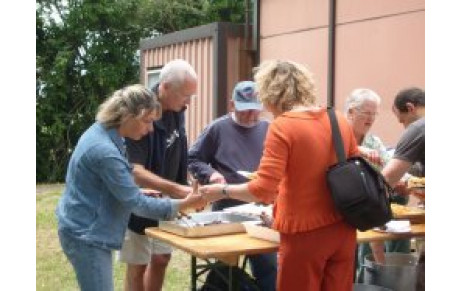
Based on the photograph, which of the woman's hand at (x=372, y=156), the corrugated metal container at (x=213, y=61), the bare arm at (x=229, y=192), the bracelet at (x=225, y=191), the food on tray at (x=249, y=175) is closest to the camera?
the bare arm at (x=229, y=192)

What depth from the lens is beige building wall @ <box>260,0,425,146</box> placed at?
6449mm

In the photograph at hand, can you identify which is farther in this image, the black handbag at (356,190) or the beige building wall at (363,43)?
the beige building wall at (363,43)

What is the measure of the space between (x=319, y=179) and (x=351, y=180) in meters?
0.13

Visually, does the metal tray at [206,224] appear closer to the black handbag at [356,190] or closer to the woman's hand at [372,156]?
the black handbag at [356,190]

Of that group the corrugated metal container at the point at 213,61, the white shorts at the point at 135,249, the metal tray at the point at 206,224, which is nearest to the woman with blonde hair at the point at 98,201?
the metal tray at the point at 206,224

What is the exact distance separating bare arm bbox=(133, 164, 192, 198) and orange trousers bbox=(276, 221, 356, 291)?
1.00 meters

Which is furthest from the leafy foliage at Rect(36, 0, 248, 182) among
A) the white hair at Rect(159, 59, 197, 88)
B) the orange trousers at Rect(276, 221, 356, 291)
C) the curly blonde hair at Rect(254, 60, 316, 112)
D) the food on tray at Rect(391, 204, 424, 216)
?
the orange trousers at Rect(276, 221, 356, 291)

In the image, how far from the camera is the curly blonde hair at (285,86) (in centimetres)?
269

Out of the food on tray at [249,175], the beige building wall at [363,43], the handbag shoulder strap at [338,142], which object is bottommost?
the food on tray at [249,175]

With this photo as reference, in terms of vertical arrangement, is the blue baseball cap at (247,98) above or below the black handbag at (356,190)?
above

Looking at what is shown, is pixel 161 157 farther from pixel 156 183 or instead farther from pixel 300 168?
pixel 300 168

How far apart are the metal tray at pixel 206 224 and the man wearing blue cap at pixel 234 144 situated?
0.44m

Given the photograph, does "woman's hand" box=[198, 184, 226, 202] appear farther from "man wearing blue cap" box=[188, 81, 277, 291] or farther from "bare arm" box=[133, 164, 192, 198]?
"man wearing blue cap" box=[188, 81, 277, 291]

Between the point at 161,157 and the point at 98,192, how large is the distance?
3.12 ft
